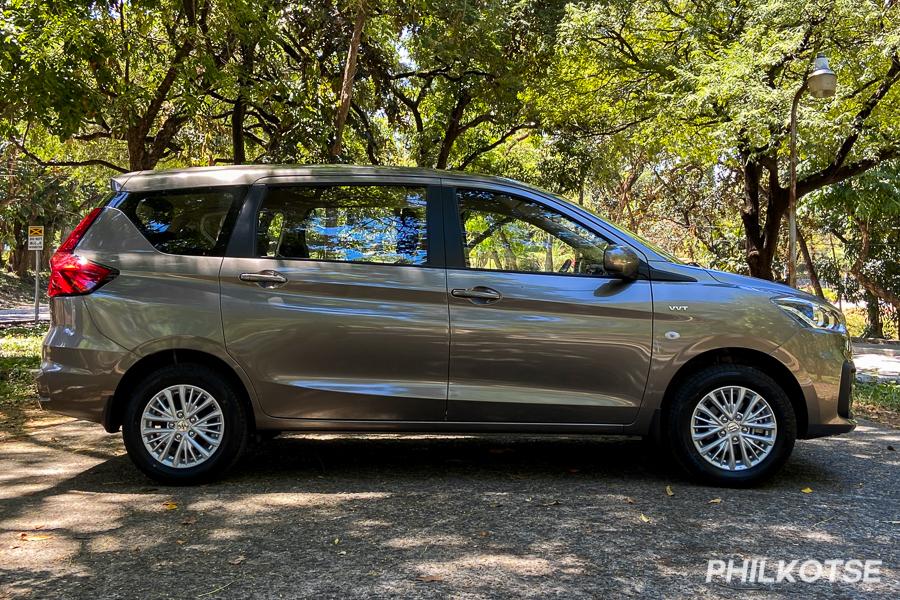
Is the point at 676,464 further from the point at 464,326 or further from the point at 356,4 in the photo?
the point at 356,4

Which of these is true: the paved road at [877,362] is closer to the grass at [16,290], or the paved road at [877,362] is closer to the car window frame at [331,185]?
the car window frame at [331,185]

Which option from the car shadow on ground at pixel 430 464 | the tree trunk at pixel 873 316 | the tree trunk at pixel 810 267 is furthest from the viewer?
the tree trunk at pixel 873 316

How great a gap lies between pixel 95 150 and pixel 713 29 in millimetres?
16209

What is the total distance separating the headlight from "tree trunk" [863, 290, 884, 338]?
84.9 feet

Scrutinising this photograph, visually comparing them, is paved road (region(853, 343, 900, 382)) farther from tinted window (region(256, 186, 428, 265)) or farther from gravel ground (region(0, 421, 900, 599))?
tinted window (region(256, 186, 428, 265))

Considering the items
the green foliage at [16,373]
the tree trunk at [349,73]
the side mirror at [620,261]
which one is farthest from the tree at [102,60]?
the side mirror at [620,261]

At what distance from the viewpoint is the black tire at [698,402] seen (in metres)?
4.83

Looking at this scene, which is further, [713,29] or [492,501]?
[713,29]

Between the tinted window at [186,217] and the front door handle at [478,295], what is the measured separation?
146 cm

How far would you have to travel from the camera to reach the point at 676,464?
195 inches

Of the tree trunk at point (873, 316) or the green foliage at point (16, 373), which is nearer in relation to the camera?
the green foliage at point (16, 373)

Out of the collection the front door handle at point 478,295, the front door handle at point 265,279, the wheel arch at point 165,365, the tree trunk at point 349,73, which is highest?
the tree trunk at point 349,73

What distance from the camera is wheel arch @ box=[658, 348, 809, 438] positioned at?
193 inches

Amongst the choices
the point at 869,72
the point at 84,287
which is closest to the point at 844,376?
the point at 84,287
